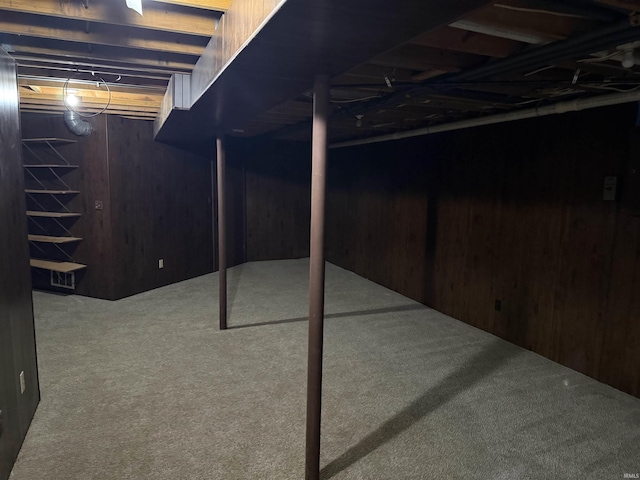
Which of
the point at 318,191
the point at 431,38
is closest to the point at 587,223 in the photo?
the point at 431,38

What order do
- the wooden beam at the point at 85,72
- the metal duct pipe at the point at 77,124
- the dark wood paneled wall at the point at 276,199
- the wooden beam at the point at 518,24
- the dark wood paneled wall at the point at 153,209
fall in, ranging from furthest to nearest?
the dark wood paneled wall at the point at 276,199 → the dark wood paneled wall at the point at 153,209 → the metal duct pipe at the point at 77,124 → the wooden beam at the point at 85,72 → the wooden beam at the point at 518,24

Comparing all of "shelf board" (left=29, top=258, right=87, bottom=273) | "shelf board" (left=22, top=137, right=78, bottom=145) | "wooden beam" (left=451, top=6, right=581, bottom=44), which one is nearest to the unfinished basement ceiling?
"wooden beam" (left=451, top=6, right=581, bottom=44)

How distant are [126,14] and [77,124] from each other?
Answer: 328 cm

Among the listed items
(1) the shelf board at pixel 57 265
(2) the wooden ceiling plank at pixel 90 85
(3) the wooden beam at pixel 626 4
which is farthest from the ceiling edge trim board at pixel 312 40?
(1) the shelf board at pixel 57 265

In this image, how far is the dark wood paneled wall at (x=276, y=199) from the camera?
7068mm

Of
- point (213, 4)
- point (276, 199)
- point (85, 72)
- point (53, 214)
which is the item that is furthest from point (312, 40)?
point (276, 199)

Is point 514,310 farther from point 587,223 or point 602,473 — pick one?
point 602,473

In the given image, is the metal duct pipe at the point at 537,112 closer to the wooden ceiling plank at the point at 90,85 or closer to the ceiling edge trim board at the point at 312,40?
the ceiling edge trim board at the point at 312,40

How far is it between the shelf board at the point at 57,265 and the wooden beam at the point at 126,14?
11.7 ft

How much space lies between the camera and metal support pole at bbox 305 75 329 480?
5.98 ft

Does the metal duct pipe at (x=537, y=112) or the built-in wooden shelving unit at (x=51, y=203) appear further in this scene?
the built-in wooden shelving unit at (x=51, y=203)

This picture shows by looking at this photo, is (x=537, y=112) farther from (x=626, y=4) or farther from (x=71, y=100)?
(x=71, y=100)

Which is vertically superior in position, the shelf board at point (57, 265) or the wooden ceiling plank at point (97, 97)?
the wooden ceiling plank at point (97, 97)

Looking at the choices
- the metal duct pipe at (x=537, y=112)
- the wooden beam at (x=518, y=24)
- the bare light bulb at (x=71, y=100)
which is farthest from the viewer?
the bare light bulb at (x=71, y=100)
